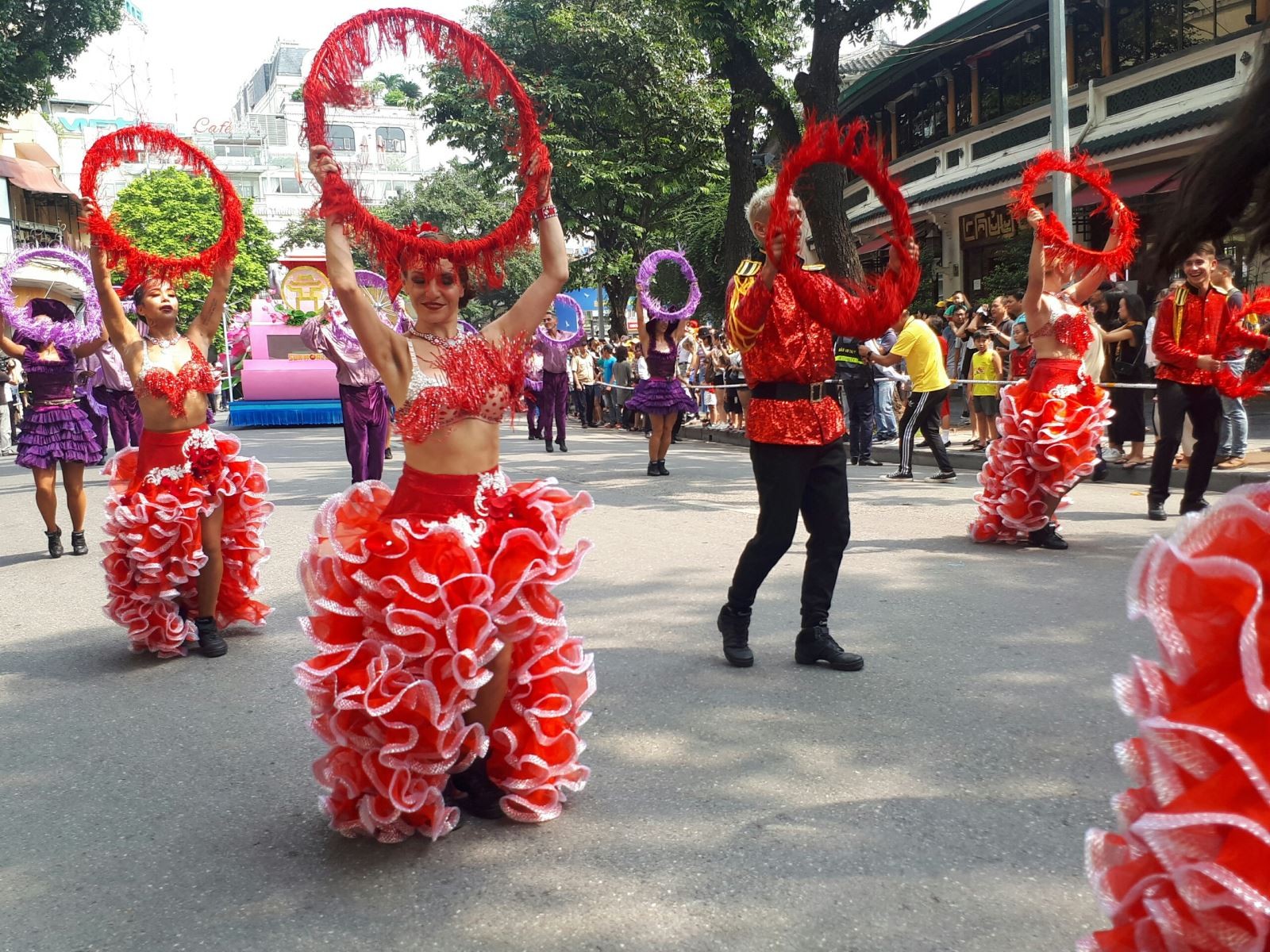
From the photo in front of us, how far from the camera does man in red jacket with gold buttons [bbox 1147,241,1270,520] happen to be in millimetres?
7930

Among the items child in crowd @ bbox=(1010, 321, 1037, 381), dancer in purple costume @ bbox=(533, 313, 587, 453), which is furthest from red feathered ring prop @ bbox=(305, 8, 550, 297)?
dancer in purple costume @ bbox=(533, 313, 587, 453)

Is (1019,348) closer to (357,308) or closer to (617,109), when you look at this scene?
(357,308)

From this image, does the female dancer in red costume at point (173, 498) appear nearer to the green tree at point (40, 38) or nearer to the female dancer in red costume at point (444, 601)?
the female dancer in red costume at point (444, 601)

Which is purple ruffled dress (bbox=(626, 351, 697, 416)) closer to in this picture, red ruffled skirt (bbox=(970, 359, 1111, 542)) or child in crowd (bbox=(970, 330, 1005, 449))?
child in crowd (bbox=(970, 330, 1005, 449))

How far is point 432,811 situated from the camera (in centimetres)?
346

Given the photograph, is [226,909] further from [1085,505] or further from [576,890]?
[1085,505]

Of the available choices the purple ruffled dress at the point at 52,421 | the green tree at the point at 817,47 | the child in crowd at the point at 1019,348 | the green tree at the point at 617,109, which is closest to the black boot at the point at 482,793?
the purple ruffled dress at the point at 52,421

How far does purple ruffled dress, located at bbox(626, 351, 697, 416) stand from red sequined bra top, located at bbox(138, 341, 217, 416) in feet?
23.9

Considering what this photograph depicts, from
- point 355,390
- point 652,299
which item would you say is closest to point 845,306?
point 355,390

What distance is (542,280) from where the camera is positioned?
12.5 feet

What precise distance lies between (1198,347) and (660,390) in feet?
21.5

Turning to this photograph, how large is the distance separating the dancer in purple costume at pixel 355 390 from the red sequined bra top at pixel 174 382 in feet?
10.8

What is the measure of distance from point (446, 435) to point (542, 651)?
2.36 ft

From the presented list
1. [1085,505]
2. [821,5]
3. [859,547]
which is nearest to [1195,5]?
[821,5]
